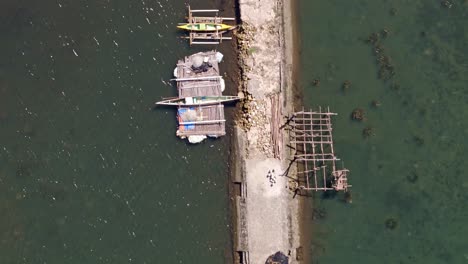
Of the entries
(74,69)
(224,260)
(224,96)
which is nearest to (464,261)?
(224,260)

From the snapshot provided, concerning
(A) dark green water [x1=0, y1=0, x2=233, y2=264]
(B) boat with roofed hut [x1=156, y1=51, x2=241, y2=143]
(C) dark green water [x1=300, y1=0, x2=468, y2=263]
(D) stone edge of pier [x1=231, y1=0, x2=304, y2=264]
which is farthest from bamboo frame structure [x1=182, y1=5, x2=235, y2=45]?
(C) dark green water [x1=300, y1=0, x2=468, y2=263]

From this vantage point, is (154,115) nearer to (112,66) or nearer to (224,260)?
(112,66)

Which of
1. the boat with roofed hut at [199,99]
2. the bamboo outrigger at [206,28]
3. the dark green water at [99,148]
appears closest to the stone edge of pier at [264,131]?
the bamboo outrigger at [206,28]

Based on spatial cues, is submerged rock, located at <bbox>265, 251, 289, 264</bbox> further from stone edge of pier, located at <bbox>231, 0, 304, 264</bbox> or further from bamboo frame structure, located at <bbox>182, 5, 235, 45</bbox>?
bamboo frame structure, located at <bbox>182, 5, 235, 45</bbox>

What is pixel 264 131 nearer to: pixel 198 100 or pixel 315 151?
pixel 315 151

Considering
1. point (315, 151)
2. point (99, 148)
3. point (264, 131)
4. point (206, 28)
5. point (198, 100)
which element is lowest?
point (315, 151)

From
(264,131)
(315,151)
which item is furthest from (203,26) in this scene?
(315,151)
